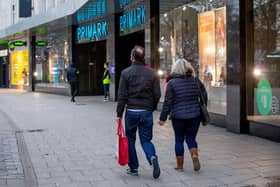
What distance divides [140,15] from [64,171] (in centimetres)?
1129

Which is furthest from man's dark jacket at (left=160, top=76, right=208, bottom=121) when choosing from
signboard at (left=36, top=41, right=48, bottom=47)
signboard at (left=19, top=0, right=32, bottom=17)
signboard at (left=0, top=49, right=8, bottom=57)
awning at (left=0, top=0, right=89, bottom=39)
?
signboard at (left=0, top=49, right=8, bottom=57)

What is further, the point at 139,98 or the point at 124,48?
the point at 124,48

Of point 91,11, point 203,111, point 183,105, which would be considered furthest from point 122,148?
point 91,11

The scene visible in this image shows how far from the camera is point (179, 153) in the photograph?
700 centimetres

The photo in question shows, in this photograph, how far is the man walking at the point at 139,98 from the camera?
21.7 ft

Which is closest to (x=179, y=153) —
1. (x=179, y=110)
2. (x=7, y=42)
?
(x=179, y=110)

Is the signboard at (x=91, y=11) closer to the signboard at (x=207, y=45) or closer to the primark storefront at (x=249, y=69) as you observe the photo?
the signboard at (x=207, y=45)

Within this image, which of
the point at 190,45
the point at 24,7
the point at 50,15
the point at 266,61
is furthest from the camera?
the point at 24,7

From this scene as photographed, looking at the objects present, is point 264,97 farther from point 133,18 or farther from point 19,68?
point 19,68

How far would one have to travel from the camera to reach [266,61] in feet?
33.6

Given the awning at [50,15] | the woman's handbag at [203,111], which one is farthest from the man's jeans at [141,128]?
the awning at [50,15]

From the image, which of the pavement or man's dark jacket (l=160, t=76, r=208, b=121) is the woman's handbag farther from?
the pavement

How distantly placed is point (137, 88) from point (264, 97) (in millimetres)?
4581

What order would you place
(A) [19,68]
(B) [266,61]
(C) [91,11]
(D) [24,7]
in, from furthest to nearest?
(A) [19,68], (D) [24,7], (C) [91,11], (B) [266,61]
